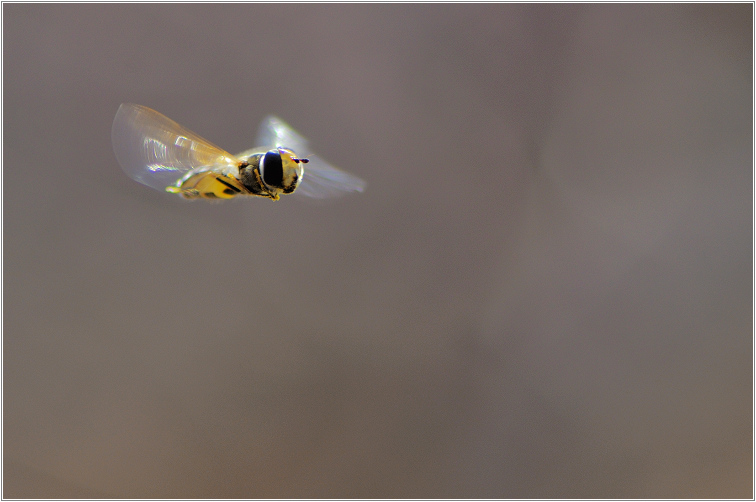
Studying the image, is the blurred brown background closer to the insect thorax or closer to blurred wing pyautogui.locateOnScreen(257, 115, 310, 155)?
blurred wing pyautogui.locateOnScreen(257, 115, 310, 155)

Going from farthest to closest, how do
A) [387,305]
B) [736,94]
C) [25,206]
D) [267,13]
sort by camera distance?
1. [736,94]
2. [387,305]
3. [267,13]
4. [25,206]

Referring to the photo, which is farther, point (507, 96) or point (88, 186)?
point (507, 96)

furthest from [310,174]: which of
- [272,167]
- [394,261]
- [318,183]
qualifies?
[394,261]

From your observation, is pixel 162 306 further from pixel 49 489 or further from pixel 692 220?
pixel 692 220

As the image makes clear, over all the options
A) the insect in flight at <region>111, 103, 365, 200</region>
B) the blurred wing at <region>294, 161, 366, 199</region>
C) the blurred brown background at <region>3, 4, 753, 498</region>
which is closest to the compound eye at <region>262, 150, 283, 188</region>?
the insect in flight at <region>111, 103, 365, 200</region>

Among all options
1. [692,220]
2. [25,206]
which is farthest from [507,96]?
[25,206]

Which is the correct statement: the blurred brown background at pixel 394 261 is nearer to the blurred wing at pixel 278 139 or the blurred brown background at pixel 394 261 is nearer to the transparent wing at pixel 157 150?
the blurred wing at pixel 278 139
